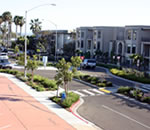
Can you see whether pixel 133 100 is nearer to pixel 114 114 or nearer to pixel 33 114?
pixel 114 114

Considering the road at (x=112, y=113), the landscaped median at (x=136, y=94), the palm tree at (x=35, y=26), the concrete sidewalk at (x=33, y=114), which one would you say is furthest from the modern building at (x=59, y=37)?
the road at (x=112, y=113)

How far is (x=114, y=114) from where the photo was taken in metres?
17.5

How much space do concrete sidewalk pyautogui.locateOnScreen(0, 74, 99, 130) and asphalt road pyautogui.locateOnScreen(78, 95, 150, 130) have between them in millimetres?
1149

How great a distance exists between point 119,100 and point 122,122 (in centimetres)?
604

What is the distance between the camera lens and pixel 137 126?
595 inches

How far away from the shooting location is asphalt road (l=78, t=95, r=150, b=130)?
15.2m

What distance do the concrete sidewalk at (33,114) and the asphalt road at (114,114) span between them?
3.77ft

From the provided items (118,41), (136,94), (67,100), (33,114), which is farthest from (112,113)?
(118,41)

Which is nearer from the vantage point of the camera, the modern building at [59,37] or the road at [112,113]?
the road at [112,113]

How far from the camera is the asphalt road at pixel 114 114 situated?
15.2 metres

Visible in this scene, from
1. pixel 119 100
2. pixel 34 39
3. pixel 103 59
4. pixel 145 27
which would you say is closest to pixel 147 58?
pixel 145 27

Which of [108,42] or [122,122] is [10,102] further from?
[108,42]

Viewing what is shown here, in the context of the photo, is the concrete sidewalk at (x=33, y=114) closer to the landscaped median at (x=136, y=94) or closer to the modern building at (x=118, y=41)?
the landscaped median at (x=136, y=94)

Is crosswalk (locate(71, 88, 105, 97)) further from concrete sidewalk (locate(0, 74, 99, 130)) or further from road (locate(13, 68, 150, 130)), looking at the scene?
concrete sidewalk (locate(0, 74, 99, 130))
